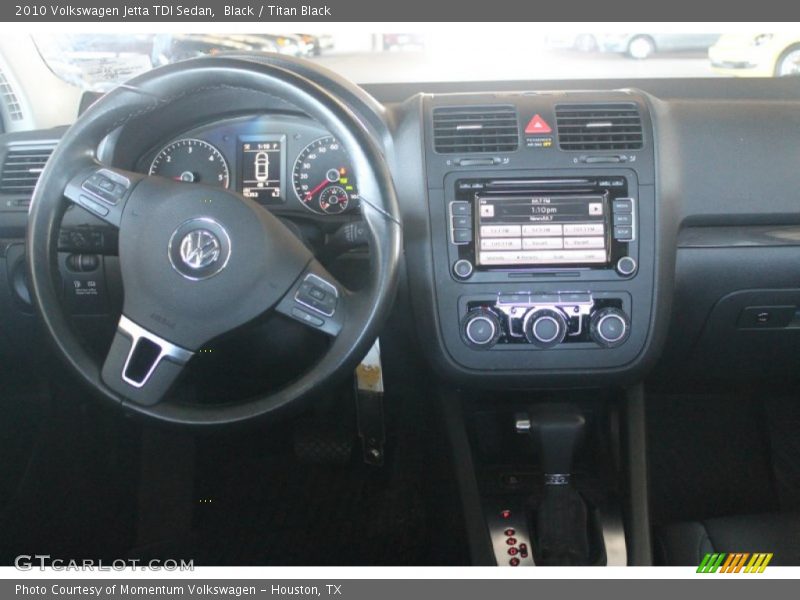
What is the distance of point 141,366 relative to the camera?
121cm

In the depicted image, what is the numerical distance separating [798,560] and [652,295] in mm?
541

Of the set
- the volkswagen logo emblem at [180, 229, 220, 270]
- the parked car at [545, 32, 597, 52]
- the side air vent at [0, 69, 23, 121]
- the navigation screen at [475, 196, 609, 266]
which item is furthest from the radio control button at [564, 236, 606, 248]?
the side air vent at [0, 69, 23, 121]

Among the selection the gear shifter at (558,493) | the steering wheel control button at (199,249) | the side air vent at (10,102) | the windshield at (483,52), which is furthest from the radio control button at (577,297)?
the side air vent at (10,102)

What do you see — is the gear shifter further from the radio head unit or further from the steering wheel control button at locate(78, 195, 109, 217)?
the steering wheel control button at locate(78, 195, 109, 217)

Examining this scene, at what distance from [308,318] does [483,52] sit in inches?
30.6

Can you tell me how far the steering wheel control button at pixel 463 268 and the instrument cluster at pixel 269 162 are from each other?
0.76 feet

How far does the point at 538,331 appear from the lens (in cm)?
145

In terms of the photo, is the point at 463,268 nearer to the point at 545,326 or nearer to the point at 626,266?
the point at 545,326

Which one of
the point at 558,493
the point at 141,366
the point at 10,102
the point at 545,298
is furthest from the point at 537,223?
the point at 10,102

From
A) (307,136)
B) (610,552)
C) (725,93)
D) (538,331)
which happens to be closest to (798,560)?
(610,552)

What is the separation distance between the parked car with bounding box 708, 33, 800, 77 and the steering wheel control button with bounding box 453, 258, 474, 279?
731 millimetres

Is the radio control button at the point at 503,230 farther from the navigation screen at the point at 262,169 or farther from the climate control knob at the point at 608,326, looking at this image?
the navigation screen at the point at 262,169

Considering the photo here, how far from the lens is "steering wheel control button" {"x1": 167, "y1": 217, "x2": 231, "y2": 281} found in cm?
119
